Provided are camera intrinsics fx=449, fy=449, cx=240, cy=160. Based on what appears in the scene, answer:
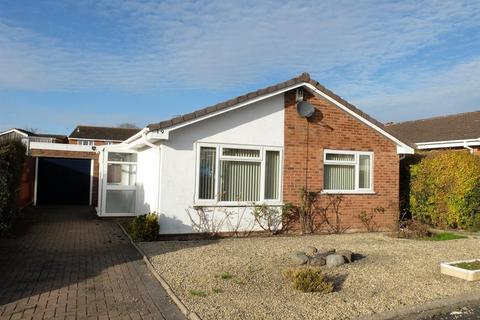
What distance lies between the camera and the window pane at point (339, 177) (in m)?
12.6

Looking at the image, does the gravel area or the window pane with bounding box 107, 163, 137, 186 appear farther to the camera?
the window pane with bounding box 107, 163, 137, 186

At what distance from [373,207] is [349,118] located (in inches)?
106

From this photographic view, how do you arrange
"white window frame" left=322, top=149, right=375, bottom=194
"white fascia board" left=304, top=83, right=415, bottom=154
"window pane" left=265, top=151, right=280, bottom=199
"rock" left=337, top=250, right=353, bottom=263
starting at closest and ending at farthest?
"rock" left=337, top=250, right=353, bottom=263 < "window pane" left=265, top=151, right=280, bottom=199 < "white fascia board" left=304, top=83, right=415, bottom=154 < "white window frame" left=322, top=149, right=375, bottom=194

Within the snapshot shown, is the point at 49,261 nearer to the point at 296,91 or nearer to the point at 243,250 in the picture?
the point at 243,250

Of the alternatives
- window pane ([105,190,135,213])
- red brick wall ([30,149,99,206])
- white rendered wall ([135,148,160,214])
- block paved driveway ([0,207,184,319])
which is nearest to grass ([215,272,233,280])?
block paved driveway ([0,207,184,319])

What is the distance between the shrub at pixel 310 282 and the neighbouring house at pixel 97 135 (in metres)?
40.8

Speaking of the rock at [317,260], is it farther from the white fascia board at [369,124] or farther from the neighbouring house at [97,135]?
the neighbouring house at [97,135]

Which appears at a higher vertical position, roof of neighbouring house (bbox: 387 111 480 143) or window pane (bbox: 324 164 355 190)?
roof of neighbouring house (bbox: 387 111 480 143)

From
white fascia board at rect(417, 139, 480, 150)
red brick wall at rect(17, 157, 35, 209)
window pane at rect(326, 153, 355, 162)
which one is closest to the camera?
window pane at rect(326, 153, 355, 162)

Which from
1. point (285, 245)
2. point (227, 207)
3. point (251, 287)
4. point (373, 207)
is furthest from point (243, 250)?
point (373, 207)

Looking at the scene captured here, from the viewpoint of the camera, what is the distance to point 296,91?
40.1 feet

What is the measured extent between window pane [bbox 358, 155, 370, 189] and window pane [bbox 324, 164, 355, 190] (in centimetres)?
33

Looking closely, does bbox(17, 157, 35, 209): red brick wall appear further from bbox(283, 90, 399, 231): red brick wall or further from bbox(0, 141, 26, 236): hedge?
bbox(283, 90, 399, 231): red brick wall

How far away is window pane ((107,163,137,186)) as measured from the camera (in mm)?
15516
